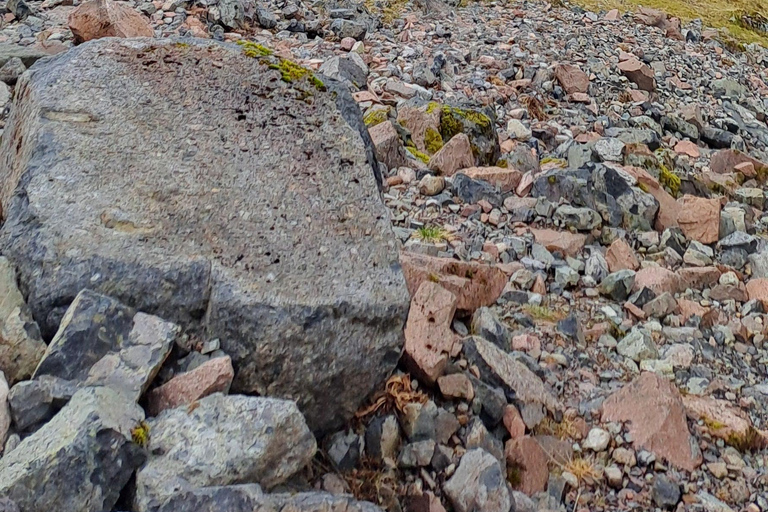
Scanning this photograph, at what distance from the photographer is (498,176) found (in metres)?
6.83

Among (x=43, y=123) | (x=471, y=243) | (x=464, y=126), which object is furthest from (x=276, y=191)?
(x=464, y=126)

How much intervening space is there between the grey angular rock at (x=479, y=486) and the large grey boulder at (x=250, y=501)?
0.81 metres

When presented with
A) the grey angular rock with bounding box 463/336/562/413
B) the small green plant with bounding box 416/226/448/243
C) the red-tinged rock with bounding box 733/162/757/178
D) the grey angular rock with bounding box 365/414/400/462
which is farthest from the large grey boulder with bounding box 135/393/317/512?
the red-tinged rock with bounding box 733/162/757/178

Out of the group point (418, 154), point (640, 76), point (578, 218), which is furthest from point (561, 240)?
point (640, 76)

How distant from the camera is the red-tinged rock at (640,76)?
1190cm

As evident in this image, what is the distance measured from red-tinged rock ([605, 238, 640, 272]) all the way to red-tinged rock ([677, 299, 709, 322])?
0.57 meters

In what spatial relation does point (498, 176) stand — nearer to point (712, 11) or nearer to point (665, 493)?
point (665, 493)

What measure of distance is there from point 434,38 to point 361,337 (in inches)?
382

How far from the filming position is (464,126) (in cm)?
773

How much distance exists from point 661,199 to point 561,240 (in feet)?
5.55

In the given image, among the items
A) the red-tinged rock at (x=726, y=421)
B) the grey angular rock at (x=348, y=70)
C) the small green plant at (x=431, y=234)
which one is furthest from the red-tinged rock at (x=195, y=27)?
the red-tinged rock at (x=726, y=421)

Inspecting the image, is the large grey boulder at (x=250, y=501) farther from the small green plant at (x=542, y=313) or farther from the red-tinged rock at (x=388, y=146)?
the red-tinged rock at (x=388, y=146)

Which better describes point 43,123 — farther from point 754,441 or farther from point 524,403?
point 754,441

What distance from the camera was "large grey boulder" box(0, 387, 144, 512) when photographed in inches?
85.1
